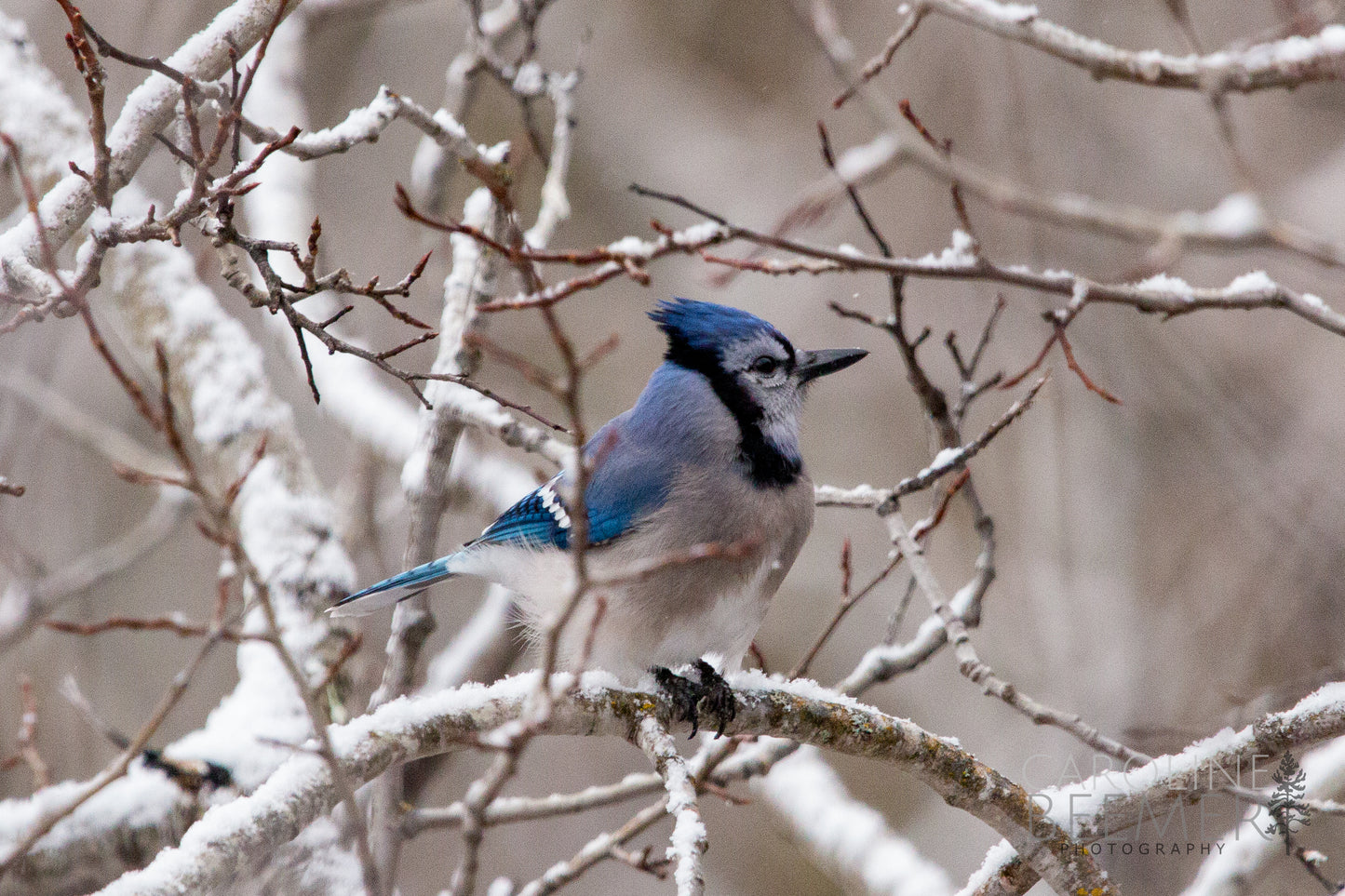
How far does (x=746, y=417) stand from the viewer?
105 inches

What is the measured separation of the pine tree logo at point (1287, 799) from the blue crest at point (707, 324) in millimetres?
1359

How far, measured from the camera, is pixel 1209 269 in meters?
6.28

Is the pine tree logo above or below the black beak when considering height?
below

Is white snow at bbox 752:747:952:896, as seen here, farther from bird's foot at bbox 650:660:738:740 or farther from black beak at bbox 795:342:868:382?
black beak at bbox 795:342:868:382

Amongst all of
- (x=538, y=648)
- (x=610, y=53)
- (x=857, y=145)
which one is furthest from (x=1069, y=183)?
(x=538, y=648)

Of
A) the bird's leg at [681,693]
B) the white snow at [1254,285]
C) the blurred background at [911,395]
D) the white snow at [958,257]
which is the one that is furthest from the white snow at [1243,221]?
→ the blurred background at [911,395]

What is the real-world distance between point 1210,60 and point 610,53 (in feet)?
18.1

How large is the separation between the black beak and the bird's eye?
2.5 inches

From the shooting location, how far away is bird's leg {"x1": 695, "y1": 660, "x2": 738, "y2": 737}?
2092 mm

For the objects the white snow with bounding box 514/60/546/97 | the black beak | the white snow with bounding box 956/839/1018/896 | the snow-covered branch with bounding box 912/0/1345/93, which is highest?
the white snow with bounding box 514/60/546/97

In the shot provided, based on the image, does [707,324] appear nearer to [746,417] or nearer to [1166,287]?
[746,417]

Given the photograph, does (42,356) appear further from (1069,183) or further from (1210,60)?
(1069,183)

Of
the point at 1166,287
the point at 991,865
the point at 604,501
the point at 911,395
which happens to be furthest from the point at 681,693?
the point at 911,395

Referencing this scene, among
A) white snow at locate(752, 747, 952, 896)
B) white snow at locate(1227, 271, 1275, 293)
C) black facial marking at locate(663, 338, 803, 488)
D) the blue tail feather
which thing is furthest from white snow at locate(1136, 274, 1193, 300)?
the blue tail feather
